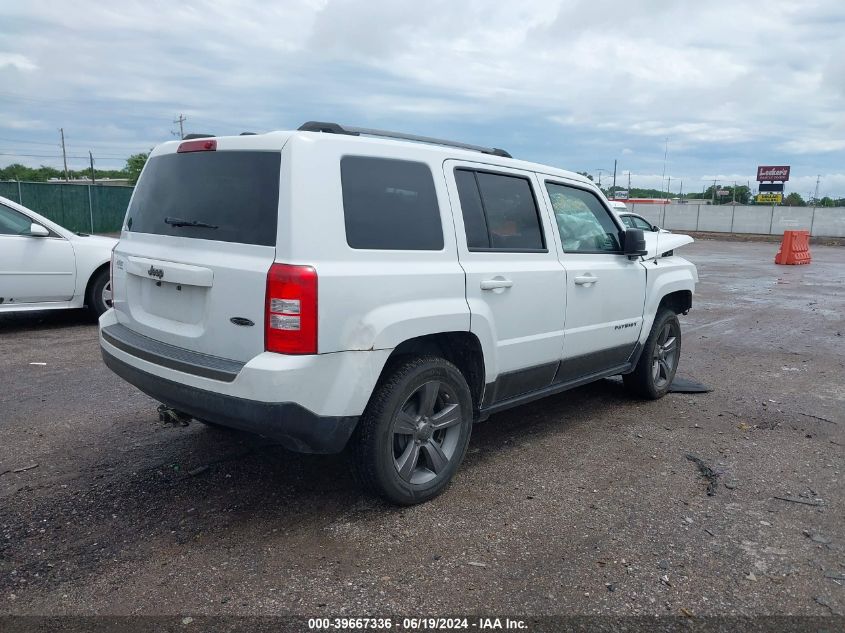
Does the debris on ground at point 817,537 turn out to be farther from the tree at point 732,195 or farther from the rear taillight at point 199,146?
the tree at point 732,195

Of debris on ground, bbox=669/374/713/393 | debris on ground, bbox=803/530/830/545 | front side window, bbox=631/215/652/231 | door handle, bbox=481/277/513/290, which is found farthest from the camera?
front side window, bbox=631/215/652/231

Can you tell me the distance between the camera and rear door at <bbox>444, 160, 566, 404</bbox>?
3.97 metres

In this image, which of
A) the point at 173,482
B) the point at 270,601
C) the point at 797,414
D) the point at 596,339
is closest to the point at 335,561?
the point at 270,601

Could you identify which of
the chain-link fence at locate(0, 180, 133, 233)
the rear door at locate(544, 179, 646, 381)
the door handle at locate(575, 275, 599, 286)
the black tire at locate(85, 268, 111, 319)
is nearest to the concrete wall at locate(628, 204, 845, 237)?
the chain-link fence at locate(0, 180, 133, 233)

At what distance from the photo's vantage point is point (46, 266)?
27.2ft

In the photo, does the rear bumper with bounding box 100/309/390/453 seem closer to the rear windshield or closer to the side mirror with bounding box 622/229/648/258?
the rear windshield

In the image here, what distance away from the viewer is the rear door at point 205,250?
325 centimetres

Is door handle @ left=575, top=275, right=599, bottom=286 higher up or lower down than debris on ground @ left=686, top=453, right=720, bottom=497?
higher up

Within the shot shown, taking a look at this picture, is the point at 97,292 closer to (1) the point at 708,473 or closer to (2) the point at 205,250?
(2) the point at 205,250

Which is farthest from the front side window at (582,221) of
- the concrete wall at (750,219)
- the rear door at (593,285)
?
the concrete wall at (750,219)

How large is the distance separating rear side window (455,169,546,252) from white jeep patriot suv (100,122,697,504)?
0.01 meters

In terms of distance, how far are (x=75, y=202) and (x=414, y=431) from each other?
25.0m

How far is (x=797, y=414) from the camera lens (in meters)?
5.78

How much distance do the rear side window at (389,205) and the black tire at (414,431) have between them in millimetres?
652
